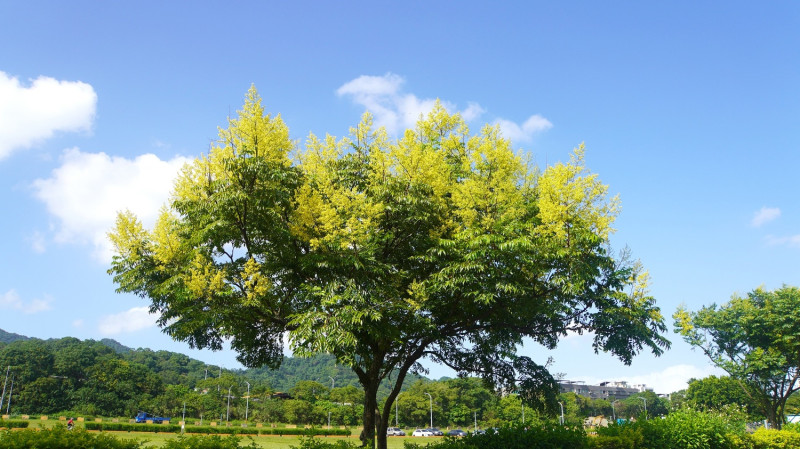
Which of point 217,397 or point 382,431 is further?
point 217,397

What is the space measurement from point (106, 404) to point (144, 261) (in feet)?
218

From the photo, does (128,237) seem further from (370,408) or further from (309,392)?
(309,392)

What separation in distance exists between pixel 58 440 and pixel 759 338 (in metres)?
33.9

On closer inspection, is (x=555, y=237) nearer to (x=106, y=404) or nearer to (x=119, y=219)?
(x=119, y=219)

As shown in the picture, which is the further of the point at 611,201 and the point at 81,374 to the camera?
the point at 81,374

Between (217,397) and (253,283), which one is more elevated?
(253,283)

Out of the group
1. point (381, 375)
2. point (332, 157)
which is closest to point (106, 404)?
point (381, 375)

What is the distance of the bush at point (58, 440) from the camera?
6.91 meters

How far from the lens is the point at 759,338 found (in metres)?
30.1

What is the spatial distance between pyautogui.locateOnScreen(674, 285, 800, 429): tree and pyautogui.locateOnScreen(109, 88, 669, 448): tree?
19.3m

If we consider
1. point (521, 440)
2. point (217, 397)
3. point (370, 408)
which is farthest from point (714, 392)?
point (521, 440)

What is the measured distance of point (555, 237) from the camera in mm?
11148

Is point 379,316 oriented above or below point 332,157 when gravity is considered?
below

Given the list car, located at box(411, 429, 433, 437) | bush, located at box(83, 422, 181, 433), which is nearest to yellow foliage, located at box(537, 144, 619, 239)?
bush, located at box(83, 422, 181, 433)
